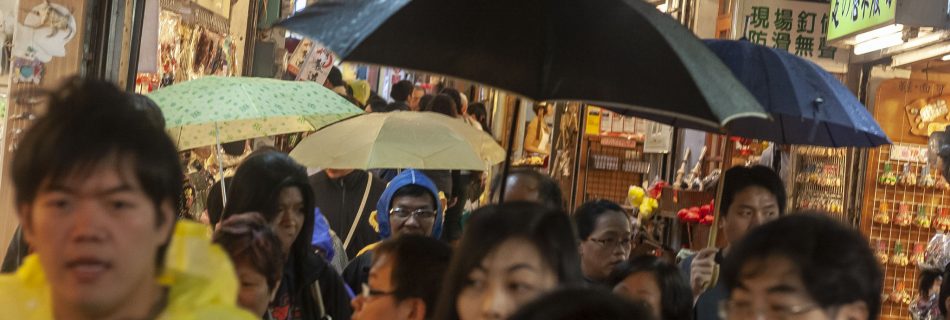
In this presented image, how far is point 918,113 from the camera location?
39.0 ft

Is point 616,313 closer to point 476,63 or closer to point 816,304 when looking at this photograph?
point 816,304

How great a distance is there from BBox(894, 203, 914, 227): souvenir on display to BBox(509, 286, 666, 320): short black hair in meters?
10.0

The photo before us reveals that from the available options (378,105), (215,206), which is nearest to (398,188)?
(215,206)

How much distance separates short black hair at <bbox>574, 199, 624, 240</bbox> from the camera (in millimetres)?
6352

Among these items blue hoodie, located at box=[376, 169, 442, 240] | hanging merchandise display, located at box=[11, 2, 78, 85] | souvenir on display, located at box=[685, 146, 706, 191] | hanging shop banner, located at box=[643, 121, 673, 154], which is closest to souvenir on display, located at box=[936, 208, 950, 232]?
souvenir on display, located at box=[685, 146, 706, 191]

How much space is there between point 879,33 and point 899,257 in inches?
92.4

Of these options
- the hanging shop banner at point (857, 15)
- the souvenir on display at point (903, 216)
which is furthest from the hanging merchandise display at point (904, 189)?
the hanging shop banner at point (857, 15)

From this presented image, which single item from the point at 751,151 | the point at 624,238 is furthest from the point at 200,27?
the point at 624,238

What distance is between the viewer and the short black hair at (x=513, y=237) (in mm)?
3611

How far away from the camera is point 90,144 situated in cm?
263

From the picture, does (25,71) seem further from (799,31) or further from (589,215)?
(799,31)

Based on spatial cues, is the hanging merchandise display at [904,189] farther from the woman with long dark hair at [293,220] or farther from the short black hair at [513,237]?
the short black hair at [513,237]

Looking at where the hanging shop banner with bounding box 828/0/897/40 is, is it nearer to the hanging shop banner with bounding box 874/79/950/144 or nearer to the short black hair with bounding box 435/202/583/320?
the hanging shop banner with bounding box 874/79/950/144

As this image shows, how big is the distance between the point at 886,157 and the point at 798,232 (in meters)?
8.89
